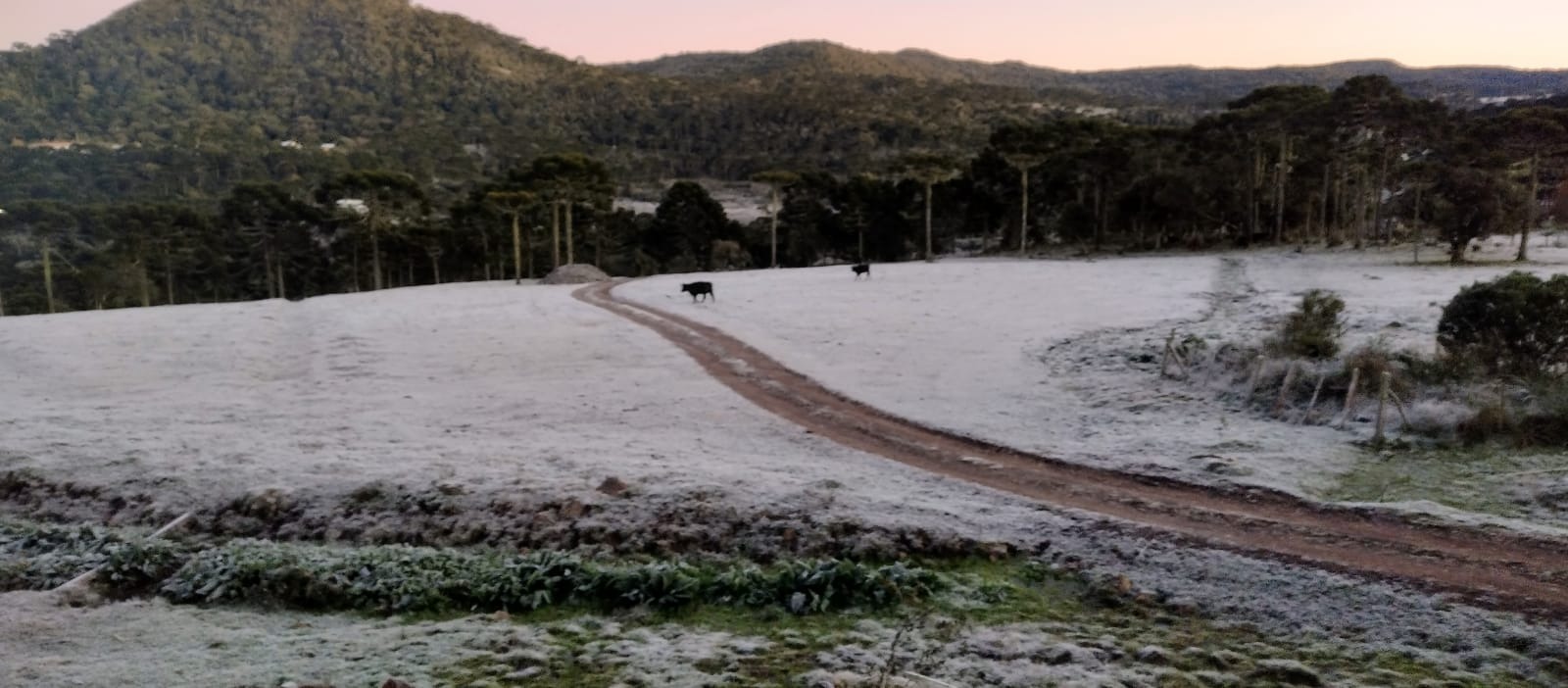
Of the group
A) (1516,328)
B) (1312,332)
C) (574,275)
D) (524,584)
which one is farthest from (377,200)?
(1516,328)

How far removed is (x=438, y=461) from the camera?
554 inches

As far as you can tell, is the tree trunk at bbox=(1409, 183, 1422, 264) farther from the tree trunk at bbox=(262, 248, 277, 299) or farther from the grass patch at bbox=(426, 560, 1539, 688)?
the tree trunk at bbox=(262, 248, 277, 299)

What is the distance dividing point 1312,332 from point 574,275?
4119cm

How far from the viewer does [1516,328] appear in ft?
51.1

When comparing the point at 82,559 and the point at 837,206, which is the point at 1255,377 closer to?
the point at 82,559

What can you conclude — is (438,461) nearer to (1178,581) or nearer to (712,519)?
(712,519)

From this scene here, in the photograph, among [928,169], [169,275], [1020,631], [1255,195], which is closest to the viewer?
[1020,631]

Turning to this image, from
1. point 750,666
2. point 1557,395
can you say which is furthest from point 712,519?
point 1557,395

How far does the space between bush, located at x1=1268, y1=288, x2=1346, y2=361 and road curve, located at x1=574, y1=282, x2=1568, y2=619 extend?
699cm

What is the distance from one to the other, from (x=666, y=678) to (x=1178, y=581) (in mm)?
5382

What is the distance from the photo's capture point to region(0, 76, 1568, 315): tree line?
176 ft

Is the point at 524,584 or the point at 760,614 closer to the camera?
the point at 760,614

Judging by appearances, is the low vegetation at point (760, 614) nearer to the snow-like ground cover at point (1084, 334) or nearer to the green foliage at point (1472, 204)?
the snow-like ground cover at point (1084, 334)

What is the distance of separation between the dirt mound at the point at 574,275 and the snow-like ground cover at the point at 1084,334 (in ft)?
16.4
